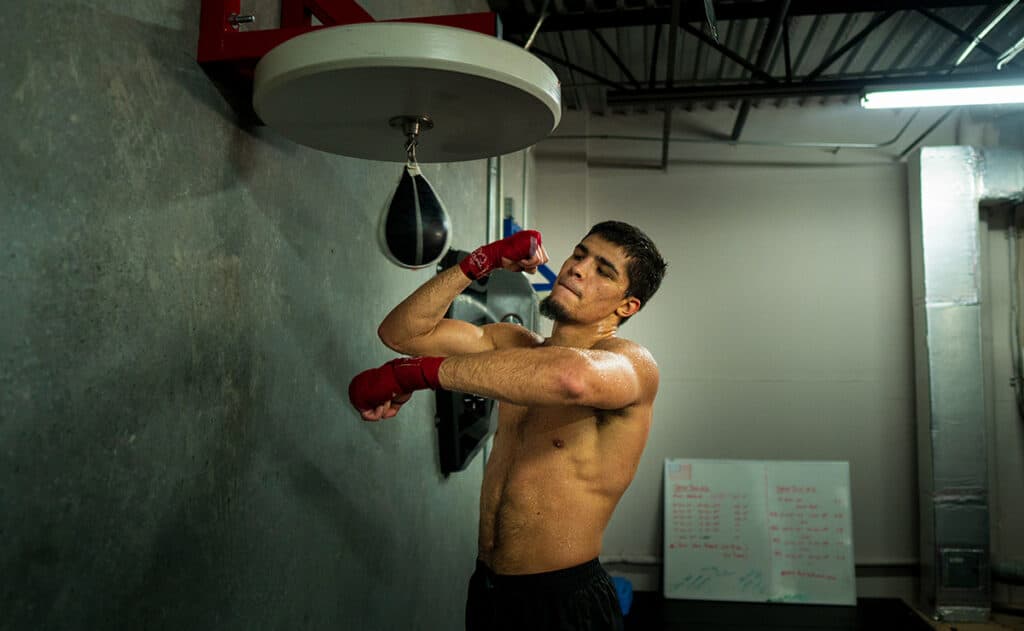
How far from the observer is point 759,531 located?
15.1 feet

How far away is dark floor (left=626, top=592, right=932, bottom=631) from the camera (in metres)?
4.13

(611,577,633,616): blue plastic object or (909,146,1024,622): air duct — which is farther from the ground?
(909,146,1024,622): air duct

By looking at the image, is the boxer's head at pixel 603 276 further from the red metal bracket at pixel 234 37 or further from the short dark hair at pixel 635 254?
the red metal bracket at pixel 234 37

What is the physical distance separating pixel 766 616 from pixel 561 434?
11.1 ft

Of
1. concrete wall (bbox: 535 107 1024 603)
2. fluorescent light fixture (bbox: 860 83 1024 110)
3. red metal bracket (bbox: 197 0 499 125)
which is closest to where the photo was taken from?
red metal bracket (bbox: 197 0 499 125)

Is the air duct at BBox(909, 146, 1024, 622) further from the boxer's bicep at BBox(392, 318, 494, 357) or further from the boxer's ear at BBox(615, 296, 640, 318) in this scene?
the boxer's bicep at BBox(392, 318, 494, 357)

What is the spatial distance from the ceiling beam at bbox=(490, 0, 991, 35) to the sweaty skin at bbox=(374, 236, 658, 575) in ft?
7.20

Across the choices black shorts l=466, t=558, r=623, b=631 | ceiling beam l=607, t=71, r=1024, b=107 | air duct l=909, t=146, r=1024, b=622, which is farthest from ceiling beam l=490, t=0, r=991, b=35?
black shorts l=466, t=558, r=623, b=631

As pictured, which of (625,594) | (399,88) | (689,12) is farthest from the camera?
(625,594)

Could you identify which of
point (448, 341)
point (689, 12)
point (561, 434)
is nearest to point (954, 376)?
point (689, 12)

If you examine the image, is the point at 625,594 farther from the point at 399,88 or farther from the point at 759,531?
the point at 399,88

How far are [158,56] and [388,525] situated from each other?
1.39 meters

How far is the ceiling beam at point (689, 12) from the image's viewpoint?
337cm

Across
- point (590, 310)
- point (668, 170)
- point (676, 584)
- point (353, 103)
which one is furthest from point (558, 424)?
point (668, 170)
